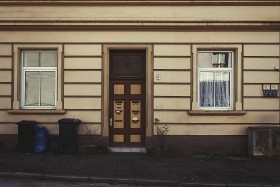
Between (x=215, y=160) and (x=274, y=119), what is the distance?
8.80 ft

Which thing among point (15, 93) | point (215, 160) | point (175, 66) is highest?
point (175, 66)

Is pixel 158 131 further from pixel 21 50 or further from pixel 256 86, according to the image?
pixel 21 50

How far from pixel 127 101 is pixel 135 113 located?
0.51 metres

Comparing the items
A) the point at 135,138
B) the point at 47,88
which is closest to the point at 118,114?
the point at 135,138

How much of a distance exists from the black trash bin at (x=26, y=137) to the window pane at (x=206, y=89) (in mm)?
5798

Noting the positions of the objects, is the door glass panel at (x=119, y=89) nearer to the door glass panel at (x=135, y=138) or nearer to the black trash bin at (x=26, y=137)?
the door glass panel at (x=135, y=138)

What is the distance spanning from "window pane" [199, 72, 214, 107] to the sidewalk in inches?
76.0

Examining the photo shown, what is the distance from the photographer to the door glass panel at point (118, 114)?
11.1 meters

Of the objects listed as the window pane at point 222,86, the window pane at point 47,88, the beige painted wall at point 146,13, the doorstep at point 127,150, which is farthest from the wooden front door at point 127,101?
the window pane at point 222,86

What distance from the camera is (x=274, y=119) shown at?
1084 cm

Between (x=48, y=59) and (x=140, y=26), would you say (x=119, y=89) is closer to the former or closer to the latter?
(x=140, y=26)

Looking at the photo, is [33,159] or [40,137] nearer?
[33,159]

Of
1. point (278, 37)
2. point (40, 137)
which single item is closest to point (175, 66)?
point (278, 37)
